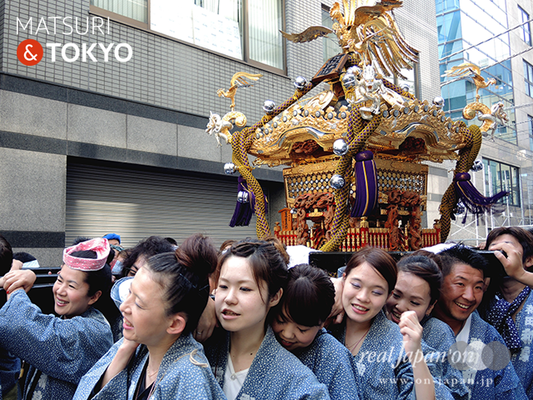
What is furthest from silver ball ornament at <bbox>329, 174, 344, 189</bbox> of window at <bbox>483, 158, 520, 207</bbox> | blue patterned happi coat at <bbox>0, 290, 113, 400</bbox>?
window at <bbox>483, 158, 520, 207</bbox>

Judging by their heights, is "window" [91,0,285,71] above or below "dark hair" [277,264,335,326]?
above

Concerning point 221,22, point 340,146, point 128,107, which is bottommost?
point 340,146

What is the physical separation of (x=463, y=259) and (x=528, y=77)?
19.1 metres

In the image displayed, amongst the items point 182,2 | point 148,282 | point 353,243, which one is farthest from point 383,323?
point 182,2

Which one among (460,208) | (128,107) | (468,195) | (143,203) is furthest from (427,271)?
(143,203)

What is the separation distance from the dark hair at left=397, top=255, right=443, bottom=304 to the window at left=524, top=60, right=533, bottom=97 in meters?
18.6

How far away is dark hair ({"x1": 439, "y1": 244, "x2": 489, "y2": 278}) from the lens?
242 cm

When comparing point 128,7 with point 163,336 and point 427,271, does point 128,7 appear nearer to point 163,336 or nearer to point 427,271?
point 427,271

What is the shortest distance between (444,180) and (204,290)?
11881mm

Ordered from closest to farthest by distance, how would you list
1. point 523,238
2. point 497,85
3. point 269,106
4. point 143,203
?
point 523,238 → point 269,106 → point 143,203 → point 497,85

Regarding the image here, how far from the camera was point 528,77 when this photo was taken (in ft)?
59.2

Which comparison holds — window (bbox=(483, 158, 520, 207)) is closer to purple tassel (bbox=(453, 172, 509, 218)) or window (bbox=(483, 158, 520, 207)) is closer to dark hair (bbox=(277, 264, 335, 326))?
purple tassel (bbox=(453, 172, 509, 218))

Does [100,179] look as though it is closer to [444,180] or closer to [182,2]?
[182,2]

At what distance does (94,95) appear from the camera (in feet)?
20.7
